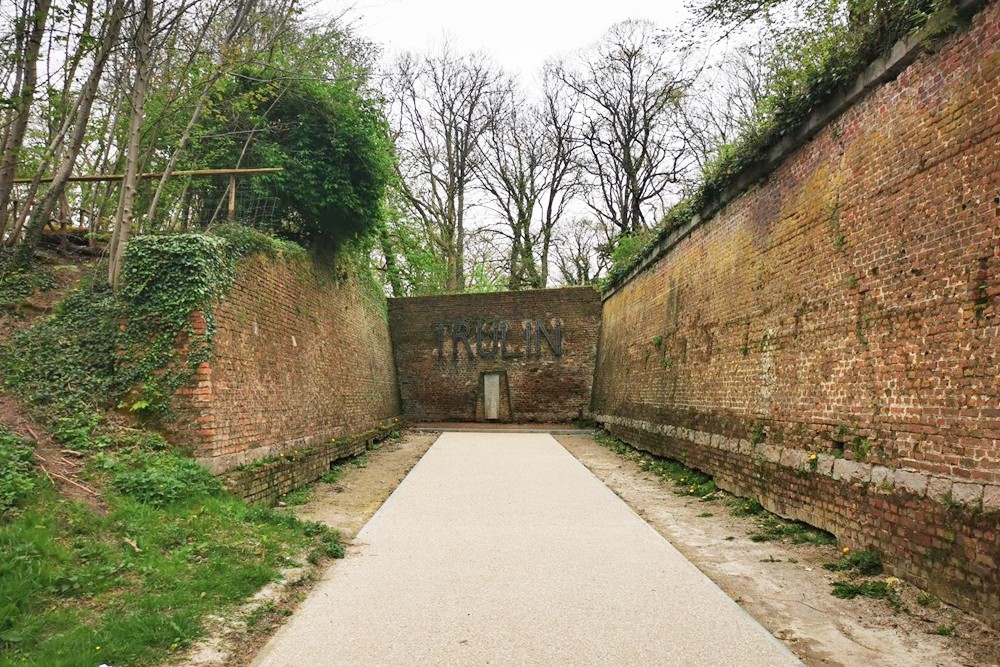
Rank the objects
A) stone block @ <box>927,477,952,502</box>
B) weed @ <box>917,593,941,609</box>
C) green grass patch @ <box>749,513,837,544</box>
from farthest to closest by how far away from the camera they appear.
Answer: green grass patch @ <box>749,513,837,544</box>, stone block @ <box>927,477,952,502</box>, weed @ <box>917,593,941,609</box>

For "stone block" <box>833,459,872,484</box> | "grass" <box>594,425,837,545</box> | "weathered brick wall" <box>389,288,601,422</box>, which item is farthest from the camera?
"weathered brick wall" <box>389,288,601,422</box>

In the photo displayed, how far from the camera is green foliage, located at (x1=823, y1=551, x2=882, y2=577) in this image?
4785mm

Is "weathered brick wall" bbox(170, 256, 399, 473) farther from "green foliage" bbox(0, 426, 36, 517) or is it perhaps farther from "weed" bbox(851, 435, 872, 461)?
"weed" bbox(851, 435, 872, 461)

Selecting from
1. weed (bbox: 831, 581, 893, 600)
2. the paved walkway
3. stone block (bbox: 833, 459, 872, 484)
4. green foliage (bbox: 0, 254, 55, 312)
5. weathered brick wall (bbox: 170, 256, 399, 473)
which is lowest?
weed (bbox: 831, 581, 893, 600)

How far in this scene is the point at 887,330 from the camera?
200 inches

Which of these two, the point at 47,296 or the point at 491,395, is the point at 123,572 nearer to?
the point at 47,296

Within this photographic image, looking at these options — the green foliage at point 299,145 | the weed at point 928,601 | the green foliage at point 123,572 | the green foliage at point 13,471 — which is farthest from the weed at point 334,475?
the weed at point 928,601

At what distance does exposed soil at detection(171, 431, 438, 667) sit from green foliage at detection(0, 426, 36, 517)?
2005mm

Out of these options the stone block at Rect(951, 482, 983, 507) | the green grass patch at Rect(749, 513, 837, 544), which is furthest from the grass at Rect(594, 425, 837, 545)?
the stone block at Rect(951, 482, 983, 507)

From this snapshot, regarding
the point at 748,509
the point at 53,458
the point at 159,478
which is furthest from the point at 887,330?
the point at 53,458

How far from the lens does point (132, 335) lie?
6.61 m

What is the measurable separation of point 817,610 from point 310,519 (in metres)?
5.04

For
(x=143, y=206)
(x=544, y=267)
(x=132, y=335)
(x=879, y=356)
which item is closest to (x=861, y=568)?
(x=879, y=356)

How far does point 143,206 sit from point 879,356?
12016mm
